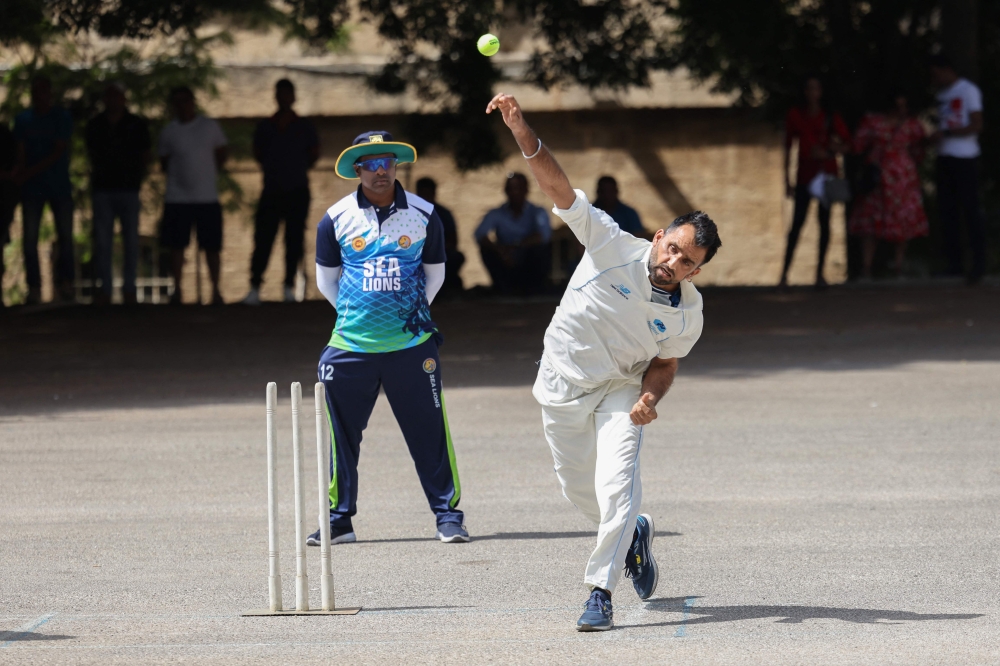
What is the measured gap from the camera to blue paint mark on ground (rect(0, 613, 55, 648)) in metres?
5.82

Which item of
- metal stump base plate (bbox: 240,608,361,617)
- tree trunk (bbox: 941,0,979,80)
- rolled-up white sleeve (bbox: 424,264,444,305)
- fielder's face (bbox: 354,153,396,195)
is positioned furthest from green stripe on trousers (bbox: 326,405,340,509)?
tree trunk (bbox: 941,0,979,80)

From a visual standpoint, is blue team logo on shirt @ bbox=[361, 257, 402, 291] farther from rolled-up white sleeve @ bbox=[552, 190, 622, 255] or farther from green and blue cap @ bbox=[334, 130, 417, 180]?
rolled-up white sleeve @ bbox=[552, 190, 622, 255]

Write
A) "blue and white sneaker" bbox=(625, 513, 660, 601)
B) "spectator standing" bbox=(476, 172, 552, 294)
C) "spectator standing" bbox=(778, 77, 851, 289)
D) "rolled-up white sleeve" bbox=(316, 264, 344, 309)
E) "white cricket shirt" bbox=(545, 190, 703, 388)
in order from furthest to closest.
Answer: "spectator standing" bbox=(476, 172, 552, 294), "spectator standing" bbox=(778, 77, 851, 289), "rolled-up white sleeve" bbox=(316, 264, 344, 309), "blue and white sneaker" bbox=(625, 513, 660, 601), "white cricket shirt" bbox=(545, 190, 703, 388)

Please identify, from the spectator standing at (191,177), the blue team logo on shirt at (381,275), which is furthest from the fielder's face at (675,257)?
the spectator standing at (191,177)

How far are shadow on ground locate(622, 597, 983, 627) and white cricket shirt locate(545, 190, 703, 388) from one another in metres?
0.97

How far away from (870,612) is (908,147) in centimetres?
1196

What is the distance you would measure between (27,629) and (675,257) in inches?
112

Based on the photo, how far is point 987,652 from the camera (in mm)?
5508

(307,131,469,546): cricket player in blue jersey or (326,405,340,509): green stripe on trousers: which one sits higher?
(307,131,469,546): cricket player in blue jersey

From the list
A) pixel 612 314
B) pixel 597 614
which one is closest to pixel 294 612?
pixel 597 614

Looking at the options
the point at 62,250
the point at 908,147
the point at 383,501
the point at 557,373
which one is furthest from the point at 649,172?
the point at 557,373

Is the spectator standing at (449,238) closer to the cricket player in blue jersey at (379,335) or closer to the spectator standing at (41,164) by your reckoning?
the spectator standing at (41,164)

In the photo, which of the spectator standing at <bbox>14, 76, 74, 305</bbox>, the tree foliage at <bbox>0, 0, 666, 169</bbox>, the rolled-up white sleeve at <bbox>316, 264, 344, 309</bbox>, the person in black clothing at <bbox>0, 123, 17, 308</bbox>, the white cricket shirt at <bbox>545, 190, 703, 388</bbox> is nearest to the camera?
the white cricket shirt at <bbox>545, 190, 703, 388</bbox>

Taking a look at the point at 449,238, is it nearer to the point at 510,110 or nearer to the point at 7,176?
the point at 7,176
